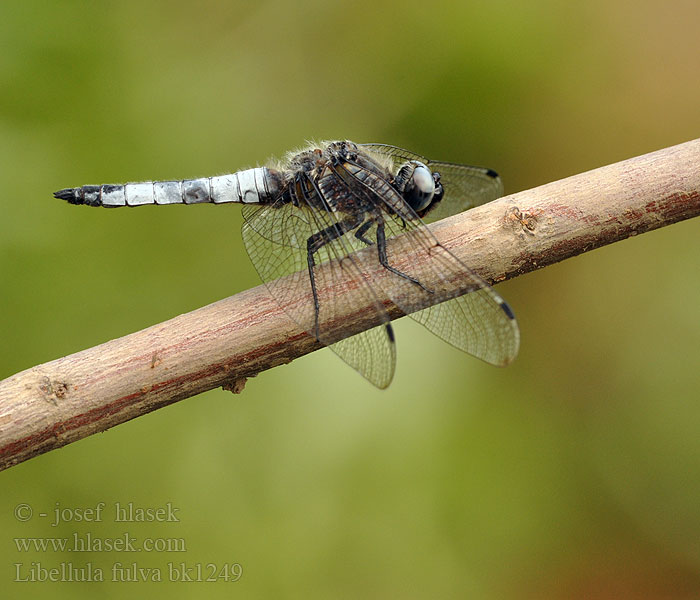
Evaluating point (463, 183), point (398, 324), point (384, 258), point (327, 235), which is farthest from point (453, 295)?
point (463, 183)

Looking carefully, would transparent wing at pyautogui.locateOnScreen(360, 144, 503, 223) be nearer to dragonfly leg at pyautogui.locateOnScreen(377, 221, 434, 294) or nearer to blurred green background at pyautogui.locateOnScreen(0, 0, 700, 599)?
blurred green background at pyautogui.locateOnScreen(0, 0, 700, 599)

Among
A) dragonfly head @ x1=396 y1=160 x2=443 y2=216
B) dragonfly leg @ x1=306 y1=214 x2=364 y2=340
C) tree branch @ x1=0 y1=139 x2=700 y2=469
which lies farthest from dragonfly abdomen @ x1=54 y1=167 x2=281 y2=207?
tree branch @ x1=0 y1=139 x2=700 y2=469

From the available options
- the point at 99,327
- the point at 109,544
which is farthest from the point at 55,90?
the point at 109,544

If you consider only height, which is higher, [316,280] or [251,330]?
[316,280]

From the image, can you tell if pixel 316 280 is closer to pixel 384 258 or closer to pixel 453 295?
pixel 384 258

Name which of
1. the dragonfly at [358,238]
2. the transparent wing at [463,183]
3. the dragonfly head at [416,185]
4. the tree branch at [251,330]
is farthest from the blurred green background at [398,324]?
the tree branch at [251,330]

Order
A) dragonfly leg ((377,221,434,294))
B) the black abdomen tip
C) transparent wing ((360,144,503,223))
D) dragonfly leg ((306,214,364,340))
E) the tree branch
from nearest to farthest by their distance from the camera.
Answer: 1. the tree branch
2. dragonfly leg ((377,221,434,294))
3. dragonfly leg ((306,214,364,340))
4. the black abdomen tip
5. transparent wing ((360,144,503,223))
